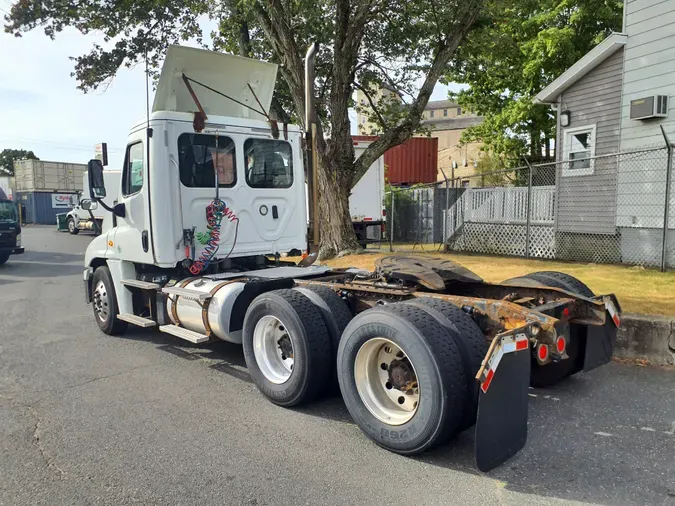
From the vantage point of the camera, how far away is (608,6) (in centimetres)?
2003

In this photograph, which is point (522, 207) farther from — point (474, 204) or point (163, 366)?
point (163, 366)

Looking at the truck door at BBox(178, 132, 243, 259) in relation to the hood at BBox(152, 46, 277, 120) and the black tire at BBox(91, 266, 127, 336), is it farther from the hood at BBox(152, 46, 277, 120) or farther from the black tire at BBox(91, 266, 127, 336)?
the black tire at BBox(91, 266, 127, 336)

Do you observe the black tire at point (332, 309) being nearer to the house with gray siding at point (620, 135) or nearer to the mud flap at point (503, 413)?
the mud flap at point (503, 413)

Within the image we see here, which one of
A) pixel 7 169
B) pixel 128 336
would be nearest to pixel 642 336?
pixel 128 336

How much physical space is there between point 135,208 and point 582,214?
10.6 metres

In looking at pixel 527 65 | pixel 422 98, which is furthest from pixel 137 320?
pixel 527 65

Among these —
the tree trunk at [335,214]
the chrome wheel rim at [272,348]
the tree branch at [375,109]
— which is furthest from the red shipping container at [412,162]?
the chrome wheel rim at [272,348]

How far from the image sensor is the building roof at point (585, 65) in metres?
12.1

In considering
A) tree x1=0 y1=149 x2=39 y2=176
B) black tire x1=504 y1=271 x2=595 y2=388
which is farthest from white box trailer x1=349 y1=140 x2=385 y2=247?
tree x1=0 y1=149 x2=39 y2=176

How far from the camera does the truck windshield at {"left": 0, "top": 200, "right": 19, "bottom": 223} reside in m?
16.2

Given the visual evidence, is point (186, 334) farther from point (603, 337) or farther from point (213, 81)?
point (603, 337)

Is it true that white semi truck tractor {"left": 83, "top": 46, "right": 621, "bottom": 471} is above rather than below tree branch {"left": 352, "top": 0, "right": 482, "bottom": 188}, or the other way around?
below

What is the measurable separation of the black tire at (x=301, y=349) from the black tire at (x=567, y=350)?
1672mm

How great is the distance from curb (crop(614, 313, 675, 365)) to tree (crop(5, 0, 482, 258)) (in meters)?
7.99
